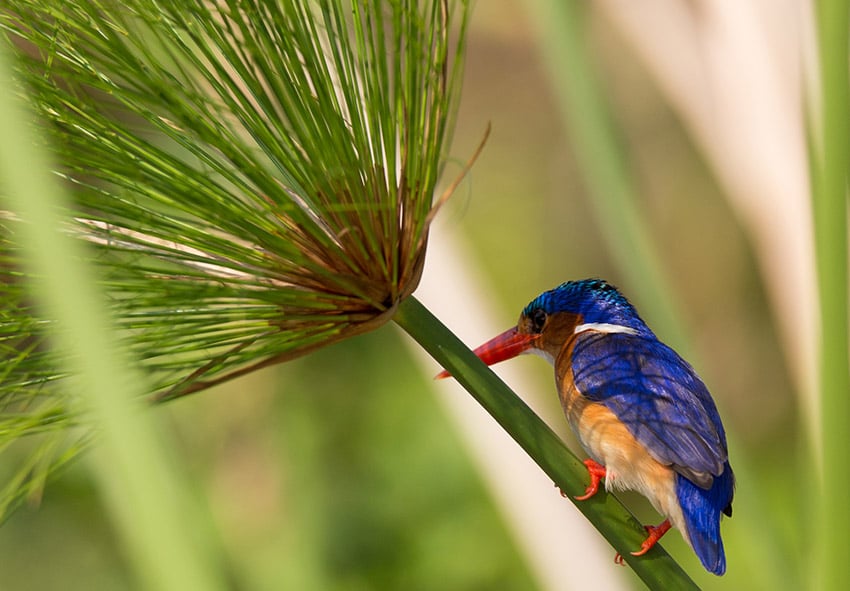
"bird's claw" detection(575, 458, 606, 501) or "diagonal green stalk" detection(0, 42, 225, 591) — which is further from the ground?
"diagonal green stalk" detection(0, 42, 225, 591)

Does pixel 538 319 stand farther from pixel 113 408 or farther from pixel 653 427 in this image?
pixel 113 408

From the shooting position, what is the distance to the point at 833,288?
0.76 m

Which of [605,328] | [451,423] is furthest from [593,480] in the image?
[451,423]

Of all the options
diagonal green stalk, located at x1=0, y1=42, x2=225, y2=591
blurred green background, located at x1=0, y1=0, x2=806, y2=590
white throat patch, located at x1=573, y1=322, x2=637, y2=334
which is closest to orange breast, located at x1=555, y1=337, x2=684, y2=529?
white throat patch, located at x1=573, y1=322, x2=637, y2=334

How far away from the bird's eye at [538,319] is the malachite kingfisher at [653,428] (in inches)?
3.6

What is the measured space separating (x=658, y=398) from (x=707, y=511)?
178 millimetres

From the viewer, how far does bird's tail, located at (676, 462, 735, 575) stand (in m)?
1.33

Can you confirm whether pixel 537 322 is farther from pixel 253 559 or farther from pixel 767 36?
pixel 253 559

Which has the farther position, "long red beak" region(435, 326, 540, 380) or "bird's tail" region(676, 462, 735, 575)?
"long red beak" region(435, 326, 540, 380)

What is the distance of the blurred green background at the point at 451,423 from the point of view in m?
3.71

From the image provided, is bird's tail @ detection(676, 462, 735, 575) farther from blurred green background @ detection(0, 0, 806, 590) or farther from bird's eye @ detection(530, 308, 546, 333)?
blurred green background @ detection(0, 0, 806, 590)

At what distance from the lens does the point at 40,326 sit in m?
1.09

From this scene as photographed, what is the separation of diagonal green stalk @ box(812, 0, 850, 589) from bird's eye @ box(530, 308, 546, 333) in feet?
3.22

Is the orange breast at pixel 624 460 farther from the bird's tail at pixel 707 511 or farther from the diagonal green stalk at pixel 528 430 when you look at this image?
the diagonal green stalk at pixel 528 430
